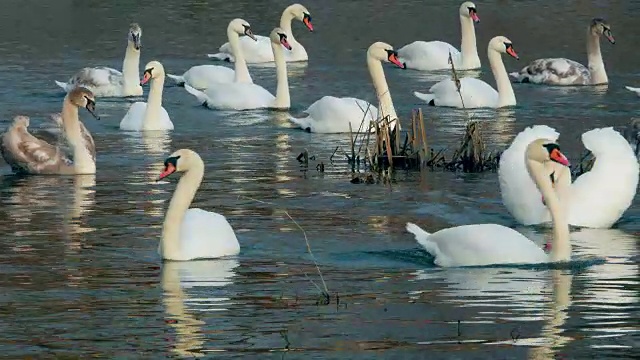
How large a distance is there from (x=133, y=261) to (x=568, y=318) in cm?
353

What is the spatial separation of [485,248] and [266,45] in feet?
59.2

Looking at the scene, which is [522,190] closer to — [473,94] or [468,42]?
[473,94]

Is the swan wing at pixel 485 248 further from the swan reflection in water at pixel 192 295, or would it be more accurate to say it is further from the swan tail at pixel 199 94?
the swan tail at pixel 199 94

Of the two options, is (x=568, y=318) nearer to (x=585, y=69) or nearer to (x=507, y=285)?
(x=507, y=285)

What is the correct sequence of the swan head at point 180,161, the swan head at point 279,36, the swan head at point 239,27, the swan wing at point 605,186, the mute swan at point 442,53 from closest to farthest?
the swan head at point 180,161
the swan wing at point 605,186
the swan head at point 279,36
the swan head at point 239,27
the mute swan at point 442,53

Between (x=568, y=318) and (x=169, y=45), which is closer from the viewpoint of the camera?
(x=568, y=318)

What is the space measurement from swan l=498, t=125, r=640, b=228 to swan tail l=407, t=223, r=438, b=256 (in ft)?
5.44

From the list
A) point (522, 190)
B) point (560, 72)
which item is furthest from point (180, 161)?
point (560, 72)

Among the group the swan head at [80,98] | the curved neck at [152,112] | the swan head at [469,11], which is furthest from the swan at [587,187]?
the swan head at [469,11]

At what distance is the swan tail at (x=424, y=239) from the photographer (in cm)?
1301

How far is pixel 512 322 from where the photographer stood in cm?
1076

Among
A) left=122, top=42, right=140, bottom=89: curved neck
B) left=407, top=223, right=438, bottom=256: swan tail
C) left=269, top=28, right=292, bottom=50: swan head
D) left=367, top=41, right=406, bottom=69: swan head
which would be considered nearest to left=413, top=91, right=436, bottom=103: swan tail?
left=269, top=28, right=292, bottom=50: swan head

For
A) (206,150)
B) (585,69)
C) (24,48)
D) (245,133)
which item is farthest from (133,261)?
(24,48)

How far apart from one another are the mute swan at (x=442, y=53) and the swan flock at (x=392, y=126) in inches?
0.6
